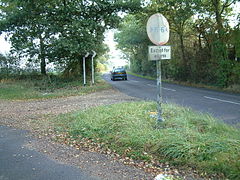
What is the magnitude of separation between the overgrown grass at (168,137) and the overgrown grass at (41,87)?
6.76 metres

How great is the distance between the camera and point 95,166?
12.8 feet

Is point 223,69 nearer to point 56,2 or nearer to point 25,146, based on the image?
point 56,2

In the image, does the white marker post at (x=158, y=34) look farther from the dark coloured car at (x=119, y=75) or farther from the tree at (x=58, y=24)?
the dark coloured car at (x=119, y=75)

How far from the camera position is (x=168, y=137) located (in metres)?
4.50

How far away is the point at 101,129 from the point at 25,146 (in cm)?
181

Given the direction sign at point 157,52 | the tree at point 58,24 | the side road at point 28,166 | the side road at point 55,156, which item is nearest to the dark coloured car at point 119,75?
the tree at point 58,24

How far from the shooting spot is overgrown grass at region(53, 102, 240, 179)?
146 inches

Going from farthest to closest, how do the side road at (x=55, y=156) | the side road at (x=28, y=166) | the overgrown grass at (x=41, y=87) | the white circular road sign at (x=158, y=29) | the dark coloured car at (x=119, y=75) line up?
the dark coloured car at (x=119, y=75) < the overgrown grass at (x=41, y=87) < the white circular road sign at (x=158, y=29) < the side road at (x=55, y=156) < the side road at (x=28, y=166)

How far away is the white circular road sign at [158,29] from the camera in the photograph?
18.0 ft

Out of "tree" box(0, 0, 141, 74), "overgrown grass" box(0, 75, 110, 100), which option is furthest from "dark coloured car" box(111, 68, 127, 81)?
"tree" box(0, 0, 141, 74)

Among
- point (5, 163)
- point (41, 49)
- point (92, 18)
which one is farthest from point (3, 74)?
point (5, 163)

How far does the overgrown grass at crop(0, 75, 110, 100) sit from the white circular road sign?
859 centimetres

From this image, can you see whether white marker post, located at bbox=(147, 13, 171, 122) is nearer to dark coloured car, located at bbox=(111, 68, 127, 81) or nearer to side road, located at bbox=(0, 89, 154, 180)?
side road, located at bbox=(0, 89, 154, 180)

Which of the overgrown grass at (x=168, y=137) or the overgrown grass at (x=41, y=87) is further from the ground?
the overgrown grass at (x=41, y=87)
